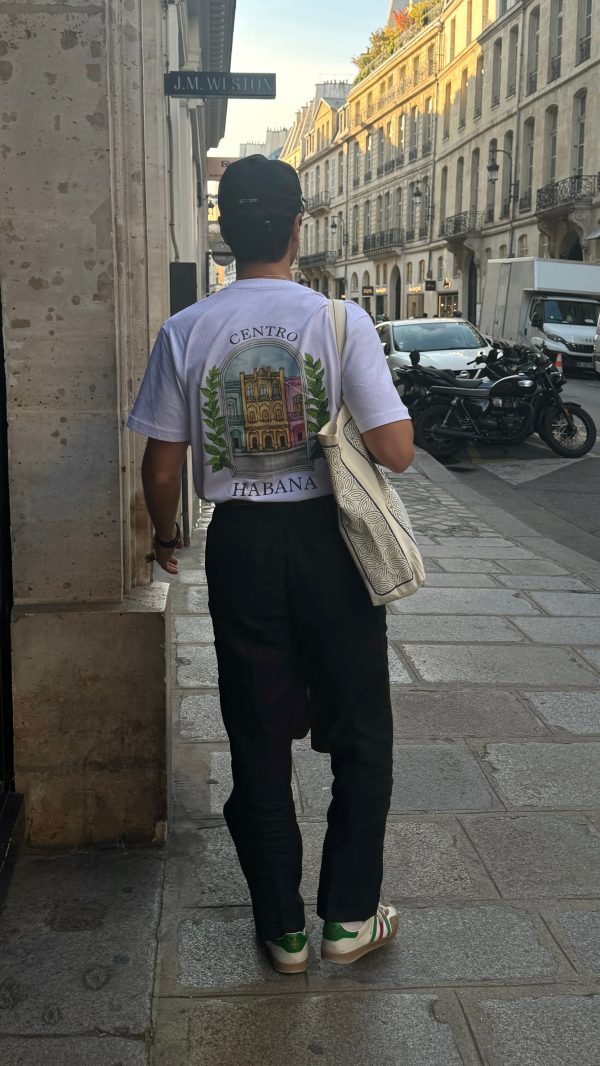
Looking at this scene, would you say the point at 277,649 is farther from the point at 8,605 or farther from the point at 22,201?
the point at 22,201

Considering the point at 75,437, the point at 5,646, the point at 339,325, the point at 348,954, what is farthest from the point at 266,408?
the point at 348,954

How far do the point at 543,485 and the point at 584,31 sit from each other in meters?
31.7

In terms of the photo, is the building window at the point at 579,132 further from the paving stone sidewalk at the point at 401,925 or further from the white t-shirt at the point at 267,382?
the white t-shirt at the point at 267,382

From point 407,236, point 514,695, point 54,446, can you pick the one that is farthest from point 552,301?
point 407,236

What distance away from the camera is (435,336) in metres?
17.3

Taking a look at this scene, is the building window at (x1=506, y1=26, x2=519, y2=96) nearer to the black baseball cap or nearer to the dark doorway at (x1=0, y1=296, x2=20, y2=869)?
the dark doorway at (x1=0, y1=296, x2=20, y2=869)

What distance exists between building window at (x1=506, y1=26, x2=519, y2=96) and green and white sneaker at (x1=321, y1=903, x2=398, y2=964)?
153ft

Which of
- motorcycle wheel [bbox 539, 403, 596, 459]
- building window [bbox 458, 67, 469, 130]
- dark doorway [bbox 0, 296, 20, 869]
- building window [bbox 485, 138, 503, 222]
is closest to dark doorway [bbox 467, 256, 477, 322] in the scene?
building window [bbox 485, 138, 503, 222]

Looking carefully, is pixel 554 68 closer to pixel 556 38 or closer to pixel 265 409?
pixel 556 38

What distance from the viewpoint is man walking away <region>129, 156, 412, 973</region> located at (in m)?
2.43

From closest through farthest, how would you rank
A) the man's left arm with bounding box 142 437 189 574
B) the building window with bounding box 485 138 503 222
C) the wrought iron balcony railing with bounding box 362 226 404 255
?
1. the man's left arm with bounding box 142 437 189 574
2. the building window with bounding box 485 138 503 222
3. the wrought iron balcony railing with bounding box 362 226 404 255

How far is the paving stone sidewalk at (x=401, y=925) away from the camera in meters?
2.33

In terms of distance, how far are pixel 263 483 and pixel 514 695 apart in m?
2.45

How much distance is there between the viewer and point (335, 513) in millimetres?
2479
